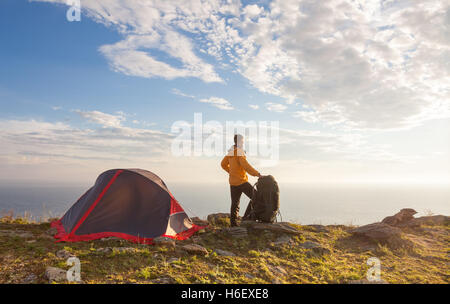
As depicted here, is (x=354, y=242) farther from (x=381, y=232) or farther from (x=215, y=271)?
(x=215, y=271)

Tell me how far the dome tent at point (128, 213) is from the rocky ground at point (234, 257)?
0.48 meters

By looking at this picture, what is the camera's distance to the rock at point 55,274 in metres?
4.86

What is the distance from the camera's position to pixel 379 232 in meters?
9.59

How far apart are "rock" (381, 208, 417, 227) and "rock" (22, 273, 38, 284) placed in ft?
47.2

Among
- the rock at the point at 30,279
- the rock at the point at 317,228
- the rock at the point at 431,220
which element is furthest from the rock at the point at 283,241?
the rock at the point at 431,220

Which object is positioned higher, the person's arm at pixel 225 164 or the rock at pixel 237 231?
the person's arm at pixel 225 164

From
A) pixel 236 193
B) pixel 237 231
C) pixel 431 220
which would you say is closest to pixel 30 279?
pixel 237 231

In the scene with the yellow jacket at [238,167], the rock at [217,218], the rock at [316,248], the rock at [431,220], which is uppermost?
the yellow jacket at [238,167]

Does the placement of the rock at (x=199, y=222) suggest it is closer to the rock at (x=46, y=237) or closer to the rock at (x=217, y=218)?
the rock at (x=217, y=218)

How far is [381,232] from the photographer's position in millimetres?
9539

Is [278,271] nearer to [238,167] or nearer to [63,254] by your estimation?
[238,167]

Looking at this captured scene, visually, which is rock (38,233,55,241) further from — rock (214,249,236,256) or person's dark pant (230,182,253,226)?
person's dark pant (230,182,253,226)

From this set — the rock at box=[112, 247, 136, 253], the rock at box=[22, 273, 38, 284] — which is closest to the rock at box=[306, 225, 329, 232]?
the rock at box=[112, 247, 136, 253]

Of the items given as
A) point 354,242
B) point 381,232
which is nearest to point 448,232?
point 381,232
